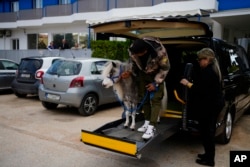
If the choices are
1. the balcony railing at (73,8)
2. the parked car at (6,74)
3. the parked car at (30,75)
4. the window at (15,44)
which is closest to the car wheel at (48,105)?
the parked car at (30,75)

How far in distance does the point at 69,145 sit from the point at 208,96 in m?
2.89

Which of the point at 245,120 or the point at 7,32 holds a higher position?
the point at 7,32

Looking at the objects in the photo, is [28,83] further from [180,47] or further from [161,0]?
[161,0]

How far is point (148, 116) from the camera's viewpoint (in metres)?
5.15

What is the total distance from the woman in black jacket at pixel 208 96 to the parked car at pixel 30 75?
688 centimetres

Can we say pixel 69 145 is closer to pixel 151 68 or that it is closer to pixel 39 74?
pixel 151 68

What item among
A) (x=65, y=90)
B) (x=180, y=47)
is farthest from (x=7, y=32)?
(x=180, y=47)

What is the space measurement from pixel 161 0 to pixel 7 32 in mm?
19158

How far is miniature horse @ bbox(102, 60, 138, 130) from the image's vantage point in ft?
17.7

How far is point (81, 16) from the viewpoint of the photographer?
22.6 meters

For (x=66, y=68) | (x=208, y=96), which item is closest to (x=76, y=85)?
(x=66, y=68)

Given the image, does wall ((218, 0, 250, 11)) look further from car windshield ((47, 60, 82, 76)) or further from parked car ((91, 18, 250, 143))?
car windshield ((47, 60, 82, 76))

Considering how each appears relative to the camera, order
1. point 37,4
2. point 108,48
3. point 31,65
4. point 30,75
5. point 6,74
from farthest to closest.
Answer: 1. point 37,4
2. point 108,48
3. point 6,74
4. point 31,65
5. point 30,75

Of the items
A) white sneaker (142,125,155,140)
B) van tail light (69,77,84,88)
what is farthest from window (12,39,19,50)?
white sneaker (142,125,155,140)
